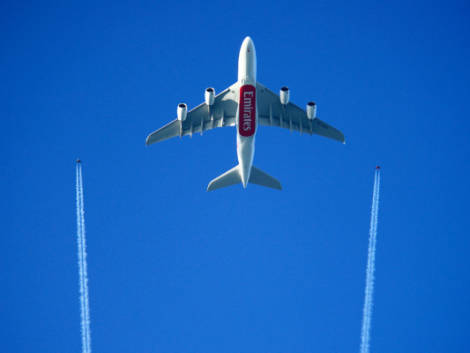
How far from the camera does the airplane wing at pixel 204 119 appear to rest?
202 ft

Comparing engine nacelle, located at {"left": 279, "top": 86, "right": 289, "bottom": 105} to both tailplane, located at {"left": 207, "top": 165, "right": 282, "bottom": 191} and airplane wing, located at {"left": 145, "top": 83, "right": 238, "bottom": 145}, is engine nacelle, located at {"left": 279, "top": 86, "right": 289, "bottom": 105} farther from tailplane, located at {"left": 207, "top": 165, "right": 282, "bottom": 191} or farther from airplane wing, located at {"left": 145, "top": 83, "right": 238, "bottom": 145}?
tailplane, located at {"left": 207, "top": 165, "right": 282, "bottom": 191}

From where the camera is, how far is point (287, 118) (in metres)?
62.6

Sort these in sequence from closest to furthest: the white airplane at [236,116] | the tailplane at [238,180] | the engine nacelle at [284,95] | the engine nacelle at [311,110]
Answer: the engine nacelle at [284,95], the engine nacelle at [311,110], the white airplane at [236,116], the tailplane at [238,180]

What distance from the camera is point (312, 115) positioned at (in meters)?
60.3

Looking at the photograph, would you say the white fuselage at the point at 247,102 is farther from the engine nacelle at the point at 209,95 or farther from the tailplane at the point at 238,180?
the tailplane at the point at 238,180

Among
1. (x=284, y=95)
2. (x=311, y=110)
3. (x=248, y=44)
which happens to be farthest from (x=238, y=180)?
(x=248, y=44)

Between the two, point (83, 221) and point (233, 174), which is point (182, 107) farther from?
point (83, 221)

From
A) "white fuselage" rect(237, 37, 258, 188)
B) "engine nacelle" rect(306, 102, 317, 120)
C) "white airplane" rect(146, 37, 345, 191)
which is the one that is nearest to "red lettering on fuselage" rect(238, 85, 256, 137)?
"white fuselage" rect(237, 37, 258, 188)

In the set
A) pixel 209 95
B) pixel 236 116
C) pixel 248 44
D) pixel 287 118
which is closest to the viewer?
pixel 248 44

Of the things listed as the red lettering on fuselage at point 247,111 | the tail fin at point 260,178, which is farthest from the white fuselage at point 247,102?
the tail fin at point 260,178

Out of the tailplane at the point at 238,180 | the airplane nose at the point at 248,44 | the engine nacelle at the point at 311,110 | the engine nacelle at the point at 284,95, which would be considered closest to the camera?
the airplane nose at the point at 248,44

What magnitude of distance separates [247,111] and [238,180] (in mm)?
6207

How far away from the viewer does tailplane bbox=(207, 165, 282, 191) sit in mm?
61469

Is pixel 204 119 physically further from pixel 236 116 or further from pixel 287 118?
pixel 287 118
